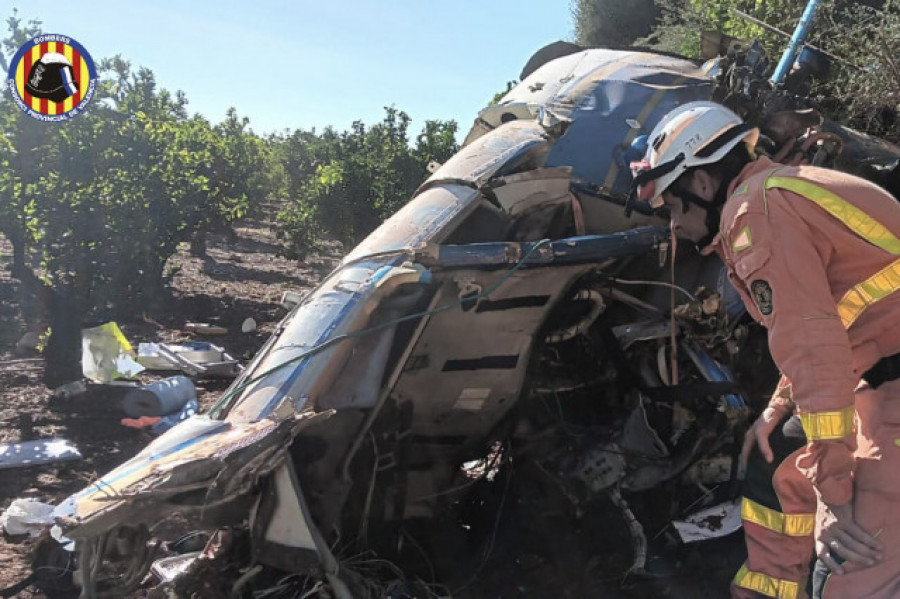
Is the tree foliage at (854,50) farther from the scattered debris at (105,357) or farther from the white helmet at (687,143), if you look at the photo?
the scattered debris at (105,357)

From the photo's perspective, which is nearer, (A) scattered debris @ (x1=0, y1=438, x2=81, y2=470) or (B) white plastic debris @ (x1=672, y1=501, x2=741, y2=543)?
(B) white plastic debris @ (x1=672, y1=501, x2=741, y2=543)

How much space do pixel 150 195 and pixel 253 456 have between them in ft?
22.4

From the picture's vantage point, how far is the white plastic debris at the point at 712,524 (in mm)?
3773

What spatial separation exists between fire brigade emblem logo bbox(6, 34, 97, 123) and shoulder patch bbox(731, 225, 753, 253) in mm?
7357

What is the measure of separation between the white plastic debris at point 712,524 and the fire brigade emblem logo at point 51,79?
22.7 ft

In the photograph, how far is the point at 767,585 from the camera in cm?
244

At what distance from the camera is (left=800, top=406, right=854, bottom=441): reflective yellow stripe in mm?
1934

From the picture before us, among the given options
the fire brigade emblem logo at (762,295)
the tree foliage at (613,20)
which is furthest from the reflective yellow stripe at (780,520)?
the tree foliage at (613,20)

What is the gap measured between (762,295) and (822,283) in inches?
5.7

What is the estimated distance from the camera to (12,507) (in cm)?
434

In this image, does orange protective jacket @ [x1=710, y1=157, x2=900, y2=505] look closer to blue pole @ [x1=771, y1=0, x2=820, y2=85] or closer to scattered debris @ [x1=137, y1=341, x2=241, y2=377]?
blue pole @ [x1=771, y1=0, x2=820, y2=85]

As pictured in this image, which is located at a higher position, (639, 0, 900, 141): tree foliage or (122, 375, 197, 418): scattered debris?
(639, 0, 900, 141): tree foliage

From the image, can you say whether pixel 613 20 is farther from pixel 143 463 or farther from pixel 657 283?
pixel 143 463

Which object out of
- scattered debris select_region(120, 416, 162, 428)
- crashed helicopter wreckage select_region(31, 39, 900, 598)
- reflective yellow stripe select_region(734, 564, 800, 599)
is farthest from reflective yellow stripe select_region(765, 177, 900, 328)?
scattered debris select_region(120, 416, 162, 428)
